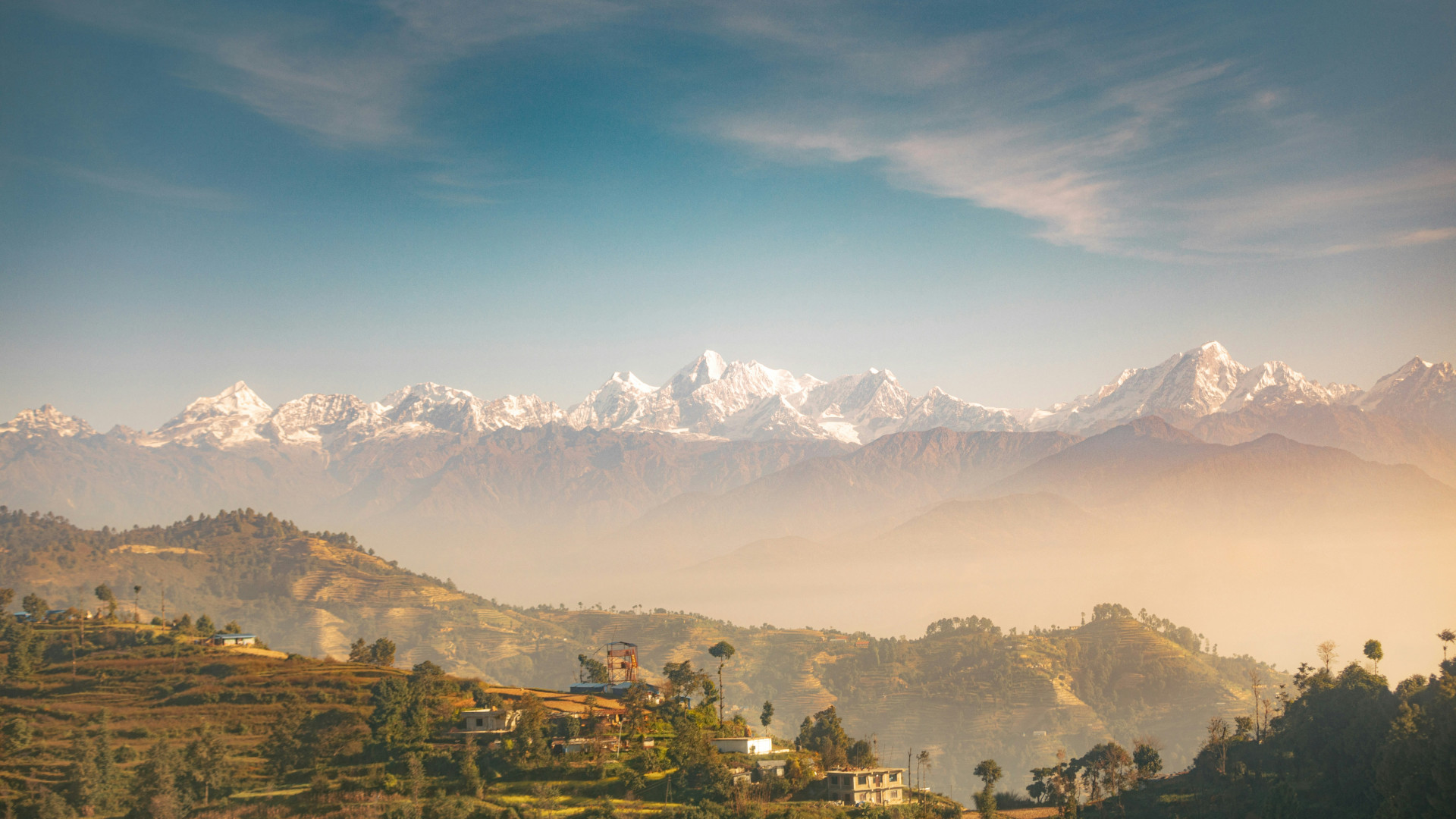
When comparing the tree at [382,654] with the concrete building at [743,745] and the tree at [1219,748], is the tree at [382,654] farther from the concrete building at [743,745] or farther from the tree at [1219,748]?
the tree at [1219,748]

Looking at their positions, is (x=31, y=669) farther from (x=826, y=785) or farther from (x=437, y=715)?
(x=826, y=785)

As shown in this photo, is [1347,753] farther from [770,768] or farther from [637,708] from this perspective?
[637,708]

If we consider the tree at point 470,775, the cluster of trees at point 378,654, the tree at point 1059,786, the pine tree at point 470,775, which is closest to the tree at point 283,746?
the tree at point 470,775

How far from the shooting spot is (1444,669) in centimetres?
12756

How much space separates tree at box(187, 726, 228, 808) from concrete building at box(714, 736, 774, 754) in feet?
192

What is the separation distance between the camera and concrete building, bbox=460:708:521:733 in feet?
427

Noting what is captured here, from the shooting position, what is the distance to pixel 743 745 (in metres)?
126

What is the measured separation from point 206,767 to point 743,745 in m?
63.5

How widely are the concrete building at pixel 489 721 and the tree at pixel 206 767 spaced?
27.8m

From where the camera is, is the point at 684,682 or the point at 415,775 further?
the point at 684,682

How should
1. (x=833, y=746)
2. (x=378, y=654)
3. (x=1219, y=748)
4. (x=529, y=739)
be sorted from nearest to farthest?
(x=529, y=739), (x=833, y=746), (x=1219, y=748), (x=378, y=654)

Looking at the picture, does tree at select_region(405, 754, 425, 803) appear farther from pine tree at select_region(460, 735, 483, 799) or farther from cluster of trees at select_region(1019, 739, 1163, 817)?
cluster of trees at select_region(1019, 739, 1163, 817)

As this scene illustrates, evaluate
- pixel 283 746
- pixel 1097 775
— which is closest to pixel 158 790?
pixel 283 746

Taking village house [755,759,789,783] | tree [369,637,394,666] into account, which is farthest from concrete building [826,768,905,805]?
tree [369,637,394,666]
